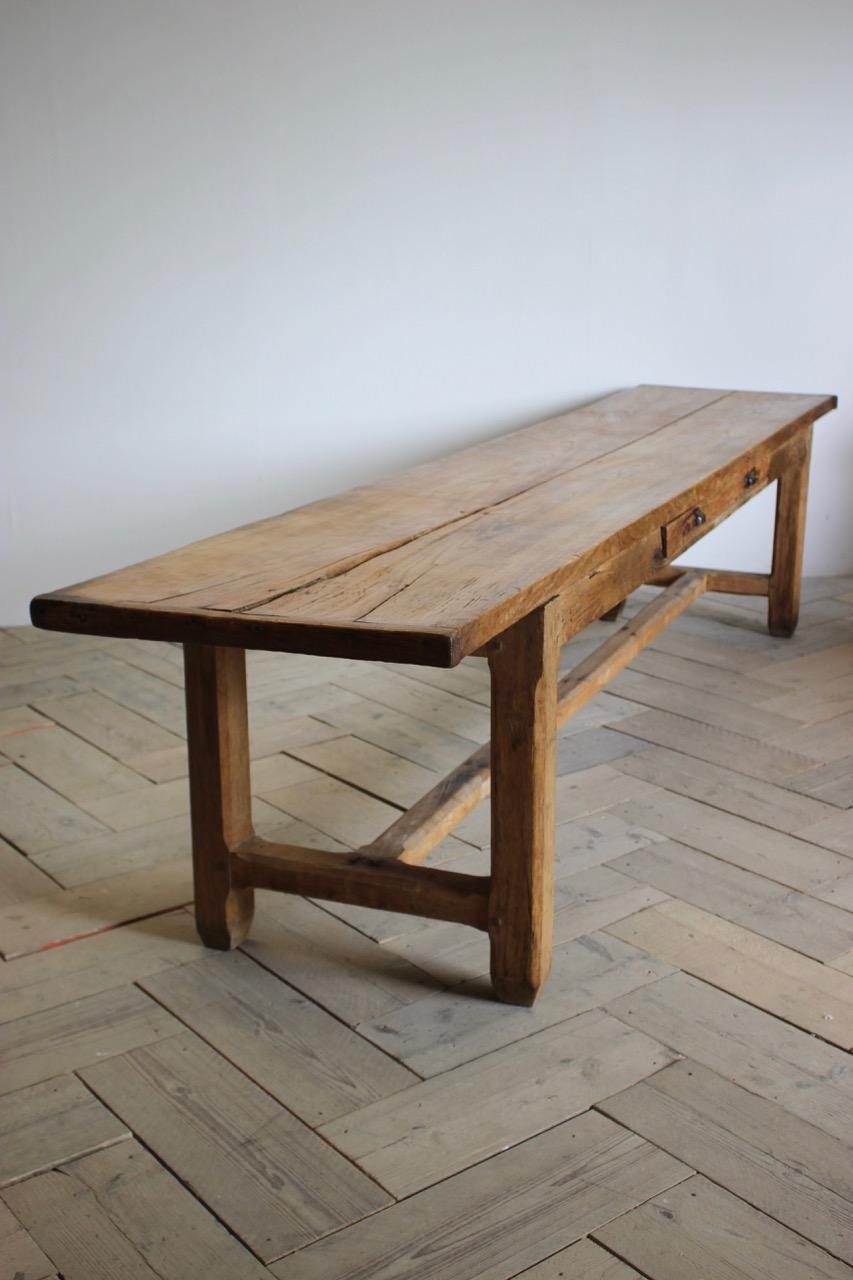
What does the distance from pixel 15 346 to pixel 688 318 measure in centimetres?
164

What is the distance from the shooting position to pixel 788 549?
3041 mm

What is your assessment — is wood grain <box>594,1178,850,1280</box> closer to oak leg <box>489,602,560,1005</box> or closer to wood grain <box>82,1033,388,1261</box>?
wood grain <box>82,1033,388,1261</box>

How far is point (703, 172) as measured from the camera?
3357mm

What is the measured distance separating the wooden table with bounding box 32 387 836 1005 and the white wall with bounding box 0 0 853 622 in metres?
1.18

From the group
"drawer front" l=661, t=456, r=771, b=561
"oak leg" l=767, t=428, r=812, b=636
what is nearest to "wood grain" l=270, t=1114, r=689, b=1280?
"drawer front" l=661, t=456, r=771, b=561

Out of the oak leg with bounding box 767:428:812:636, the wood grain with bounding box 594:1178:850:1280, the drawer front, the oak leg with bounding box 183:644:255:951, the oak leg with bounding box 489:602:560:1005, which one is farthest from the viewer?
the oak leg with bounding box 767:428:812:636

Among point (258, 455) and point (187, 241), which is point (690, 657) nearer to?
point (258, 455)

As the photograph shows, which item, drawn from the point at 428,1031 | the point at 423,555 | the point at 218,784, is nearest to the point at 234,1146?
the point at 428,1031

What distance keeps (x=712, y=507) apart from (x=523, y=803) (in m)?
0.83

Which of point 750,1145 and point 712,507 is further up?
point 712,507

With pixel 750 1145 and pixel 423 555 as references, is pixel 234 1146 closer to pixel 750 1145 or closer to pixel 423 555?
pixel 750 1145

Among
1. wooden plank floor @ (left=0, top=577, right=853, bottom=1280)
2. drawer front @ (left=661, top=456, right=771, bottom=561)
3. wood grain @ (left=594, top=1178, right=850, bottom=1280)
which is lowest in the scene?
wooden plank floor @ (left=0, top=577, right=853, bottom=1280)

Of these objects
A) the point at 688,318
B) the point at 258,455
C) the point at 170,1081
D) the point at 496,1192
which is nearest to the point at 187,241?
the point at 258,455

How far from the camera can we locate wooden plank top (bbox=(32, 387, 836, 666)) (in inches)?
54.3
